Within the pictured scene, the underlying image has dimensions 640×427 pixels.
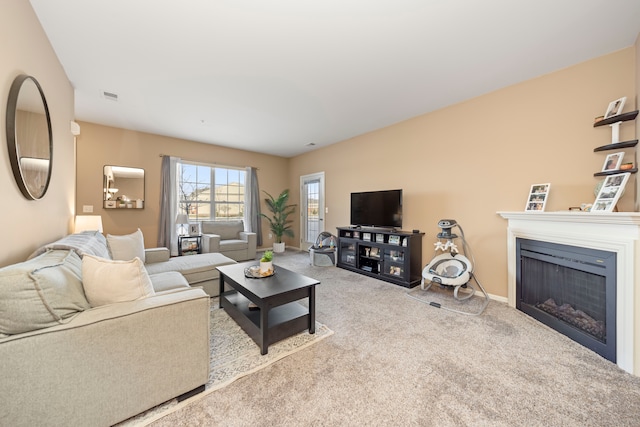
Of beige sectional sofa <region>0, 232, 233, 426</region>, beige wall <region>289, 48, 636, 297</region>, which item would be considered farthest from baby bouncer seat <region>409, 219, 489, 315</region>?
beige sectional sofa <region>0, 232, 233, 426</region>

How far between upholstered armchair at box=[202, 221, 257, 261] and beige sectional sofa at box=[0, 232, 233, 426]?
3034 millimetres

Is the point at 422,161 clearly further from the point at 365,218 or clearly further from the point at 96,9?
the point at 96,9

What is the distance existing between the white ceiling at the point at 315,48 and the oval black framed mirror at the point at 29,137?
0.74m

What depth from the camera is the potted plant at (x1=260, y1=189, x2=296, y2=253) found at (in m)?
6.12

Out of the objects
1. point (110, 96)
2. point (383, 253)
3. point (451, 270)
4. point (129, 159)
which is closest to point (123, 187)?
point (129, 159)

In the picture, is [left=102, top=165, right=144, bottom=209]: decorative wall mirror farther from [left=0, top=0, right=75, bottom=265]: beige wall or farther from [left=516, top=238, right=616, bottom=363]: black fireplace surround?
[left=516, top=238, right=616, bottom=363]: black fireplace surround

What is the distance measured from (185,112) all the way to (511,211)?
15.4 ft

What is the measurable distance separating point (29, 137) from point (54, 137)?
2.49 feet

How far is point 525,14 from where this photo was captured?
1.83 meters

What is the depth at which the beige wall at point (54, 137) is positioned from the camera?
144 cm

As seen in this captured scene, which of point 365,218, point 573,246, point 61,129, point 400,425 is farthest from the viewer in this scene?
point 365,218

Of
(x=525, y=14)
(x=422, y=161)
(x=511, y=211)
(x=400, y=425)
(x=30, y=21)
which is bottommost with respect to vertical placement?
(x=400, y=425)

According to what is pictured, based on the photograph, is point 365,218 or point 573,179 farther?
point 365,218

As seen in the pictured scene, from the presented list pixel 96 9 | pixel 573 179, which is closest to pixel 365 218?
pixel 573 179
